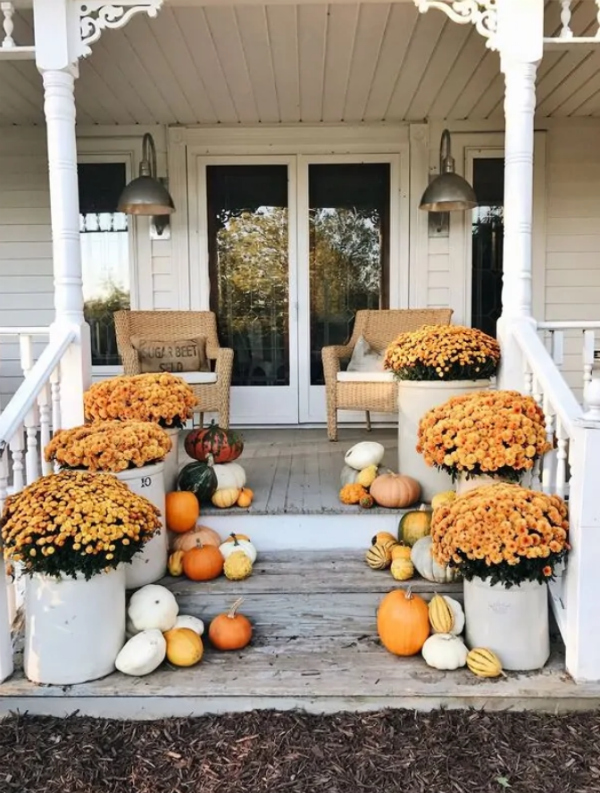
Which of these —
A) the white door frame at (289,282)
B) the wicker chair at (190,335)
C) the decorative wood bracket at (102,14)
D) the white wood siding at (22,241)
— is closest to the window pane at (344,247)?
the white door frame at (289,282)

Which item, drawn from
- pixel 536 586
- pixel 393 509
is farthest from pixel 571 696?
pixel 393 509

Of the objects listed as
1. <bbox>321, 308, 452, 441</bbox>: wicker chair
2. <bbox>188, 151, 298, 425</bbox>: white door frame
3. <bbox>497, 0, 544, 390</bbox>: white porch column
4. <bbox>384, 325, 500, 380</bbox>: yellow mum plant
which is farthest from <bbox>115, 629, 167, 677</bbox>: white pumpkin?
<bbox>188, 151, 298, 425</bbox>: white door frame

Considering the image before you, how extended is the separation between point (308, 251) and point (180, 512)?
2.70 m

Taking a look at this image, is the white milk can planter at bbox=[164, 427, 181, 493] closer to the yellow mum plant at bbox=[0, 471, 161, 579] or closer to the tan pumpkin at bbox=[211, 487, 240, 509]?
the tan pumpkin at bbox=[211, 487, 240, 509]

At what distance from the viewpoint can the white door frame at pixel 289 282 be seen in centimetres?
465

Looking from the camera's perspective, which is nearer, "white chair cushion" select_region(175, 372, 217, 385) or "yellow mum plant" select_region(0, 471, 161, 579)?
"yellow mum plant" select_region(0, 471, 161, 579)

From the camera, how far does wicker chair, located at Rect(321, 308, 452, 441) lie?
3809 mm

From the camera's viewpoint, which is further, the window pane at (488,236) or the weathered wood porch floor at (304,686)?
the window pane at (488,236)

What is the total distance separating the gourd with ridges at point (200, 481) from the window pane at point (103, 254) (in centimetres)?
232

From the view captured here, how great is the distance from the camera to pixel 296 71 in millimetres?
3732

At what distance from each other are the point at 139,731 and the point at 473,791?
87 cm

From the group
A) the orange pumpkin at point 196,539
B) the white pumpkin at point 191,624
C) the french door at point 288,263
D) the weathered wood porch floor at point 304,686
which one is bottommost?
the weathered wood porch floor at point 304,686

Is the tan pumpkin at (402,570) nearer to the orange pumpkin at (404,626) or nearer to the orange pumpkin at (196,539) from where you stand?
the orange pumpkin at (404,626)

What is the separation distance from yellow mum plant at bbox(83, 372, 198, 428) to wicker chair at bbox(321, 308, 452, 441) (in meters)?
Answer: 1.34
